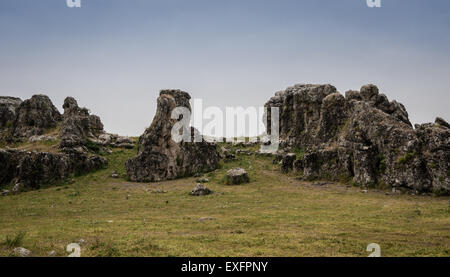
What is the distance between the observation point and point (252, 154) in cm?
8038

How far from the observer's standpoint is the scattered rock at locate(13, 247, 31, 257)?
16.8 m

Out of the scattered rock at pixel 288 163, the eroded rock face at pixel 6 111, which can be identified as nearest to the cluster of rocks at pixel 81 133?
the eroded rock face at pixel 6 111

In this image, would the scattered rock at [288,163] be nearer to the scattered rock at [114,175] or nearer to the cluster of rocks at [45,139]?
the scattered rock at [114,175]

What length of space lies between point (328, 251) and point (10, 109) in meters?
99.5

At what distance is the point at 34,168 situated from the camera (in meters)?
54.6

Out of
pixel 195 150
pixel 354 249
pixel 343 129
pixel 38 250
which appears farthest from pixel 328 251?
pixel 195 150

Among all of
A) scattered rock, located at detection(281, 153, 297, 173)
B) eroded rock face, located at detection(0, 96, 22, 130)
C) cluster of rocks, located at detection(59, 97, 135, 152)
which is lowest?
scattered rock, located at detection(281, 153, 297, 173)

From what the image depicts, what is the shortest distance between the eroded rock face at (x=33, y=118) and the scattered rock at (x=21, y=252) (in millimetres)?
64551

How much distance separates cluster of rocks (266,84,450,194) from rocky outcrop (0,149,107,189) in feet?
129

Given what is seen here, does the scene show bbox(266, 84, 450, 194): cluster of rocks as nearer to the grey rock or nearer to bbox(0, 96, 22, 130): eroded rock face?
the grey rock

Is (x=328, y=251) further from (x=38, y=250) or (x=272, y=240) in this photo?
(x=38, y=250)

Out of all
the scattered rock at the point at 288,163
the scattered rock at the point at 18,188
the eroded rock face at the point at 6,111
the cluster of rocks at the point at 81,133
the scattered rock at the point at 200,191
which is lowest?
the scattered rock at the point at 18,188

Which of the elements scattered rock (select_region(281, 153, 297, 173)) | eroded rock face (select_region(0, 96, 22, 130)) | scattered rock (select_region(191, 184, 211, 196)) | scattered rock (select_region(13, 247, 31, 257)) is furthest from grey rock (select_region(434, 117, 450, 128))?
eroded rock face (select_region(0, 96, 22, 130))

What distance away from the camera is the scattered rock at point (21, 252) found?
1680cm
